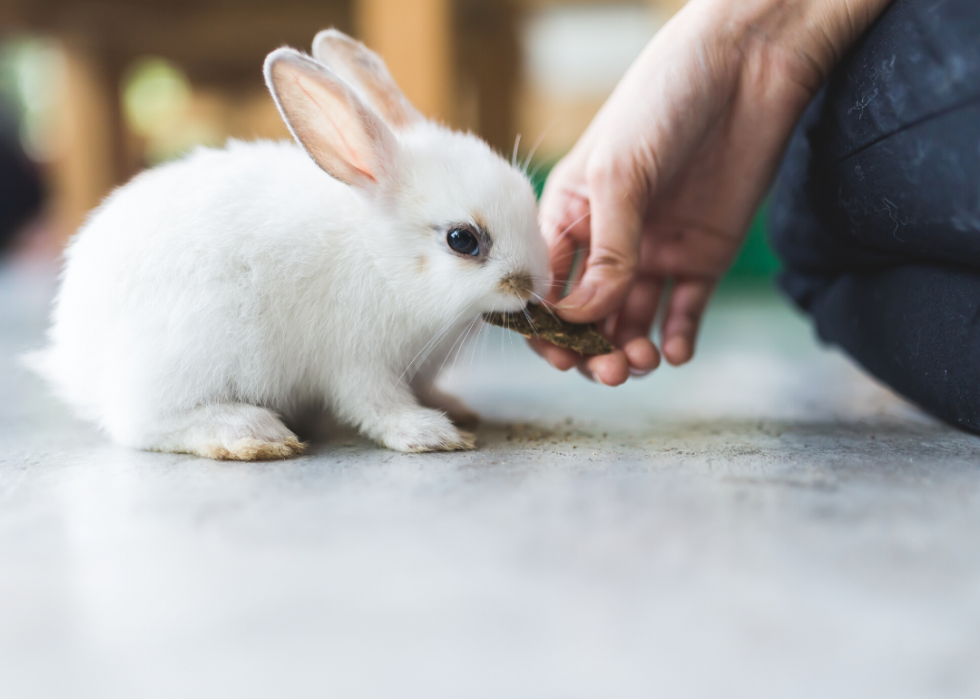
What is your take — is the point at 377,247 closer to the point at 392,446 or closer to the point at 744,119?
the point at 392,446

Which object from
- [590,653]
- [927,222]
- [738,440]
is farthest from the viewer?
[738,440]

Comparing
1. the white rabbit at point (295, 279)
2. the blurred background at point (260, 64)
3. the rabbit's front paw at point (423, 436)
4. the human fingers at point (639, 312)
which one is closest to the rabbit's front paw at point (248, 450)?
the white rabbit at point (295, 279)

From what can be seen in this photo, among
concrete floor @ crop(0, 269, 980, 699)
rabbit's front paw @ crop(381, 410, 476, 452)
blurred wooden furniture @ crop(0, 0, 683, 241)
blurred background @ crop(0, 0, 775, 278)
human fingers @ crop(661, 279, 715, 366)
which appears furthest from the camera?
blurred wooden furniture @ crop(0, 0, 683, 241)

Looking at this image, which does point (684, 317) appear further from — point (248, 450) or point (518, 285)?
point (248, 450)

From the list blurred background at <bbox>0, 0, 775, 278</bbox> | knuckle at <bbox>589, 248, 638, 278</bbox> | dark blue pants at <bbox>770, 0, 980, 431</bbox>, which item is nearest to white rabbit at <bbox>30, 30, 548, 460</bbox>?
knuckle at <bbox>589, 248, 638, 278</bbox>

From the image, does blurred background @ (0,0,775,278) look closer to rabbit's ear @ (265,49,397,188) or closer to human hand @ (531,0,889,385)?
human hand @ (531,0,889,385)

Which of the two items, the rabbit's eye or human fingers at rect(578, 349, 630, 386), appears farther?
human fingers at rect(578, 349, 630, 386)

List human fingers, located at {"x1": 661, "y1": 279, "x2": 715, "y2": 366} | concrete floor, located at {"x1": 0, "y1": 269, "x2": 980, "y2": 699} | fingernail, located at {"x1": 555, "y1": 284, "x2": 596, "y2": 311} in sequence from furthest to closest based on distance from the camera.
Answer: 1. human fingers, located at {"x1": 661, "y1": 279, "x2": 715, "y2": 366}
2. fingernail, located at {"x1": 555, "y1": 284, "x2": 596, "y2": 311}
3. concrete floor, located at {"x1": 0, "y1": 269, "x2": 980, "y2": 699}

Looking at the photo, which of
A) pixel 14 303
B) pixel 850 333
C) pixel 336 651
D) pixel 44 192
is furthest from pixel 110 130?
pixel 336 651
